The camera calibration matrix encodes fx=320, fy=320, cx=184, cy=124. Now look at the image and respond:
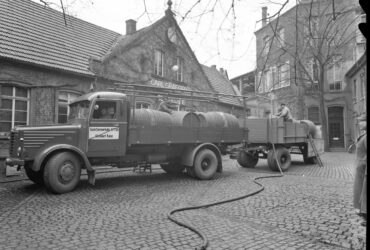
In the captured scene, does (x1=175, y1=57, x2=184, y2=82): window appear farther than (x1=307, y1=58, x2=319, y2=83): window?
No

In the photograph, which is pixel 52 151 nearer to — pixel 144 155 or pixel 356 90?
pixel 144 155

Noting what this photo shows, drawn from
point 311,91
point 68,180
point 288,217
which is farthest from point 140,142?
point 311,91

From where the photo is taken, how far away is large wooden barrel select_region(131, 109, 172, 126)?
9055 millimetres

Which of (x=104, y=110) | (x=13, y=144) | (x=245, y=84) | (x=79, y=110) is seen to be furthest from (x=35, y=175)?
(x=245, y=84)

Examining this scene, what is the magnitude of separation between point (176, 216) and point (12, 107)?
1014 centimetres

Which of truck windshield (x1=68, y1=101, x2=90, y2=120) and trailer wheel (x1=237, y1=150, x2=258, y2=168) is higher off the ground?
truck windshield (x1=68, y1=101, x2=90, y2=120)

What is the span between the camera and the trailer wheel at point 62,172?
7.49m

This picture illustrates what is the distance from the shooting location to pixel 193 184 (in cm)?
923

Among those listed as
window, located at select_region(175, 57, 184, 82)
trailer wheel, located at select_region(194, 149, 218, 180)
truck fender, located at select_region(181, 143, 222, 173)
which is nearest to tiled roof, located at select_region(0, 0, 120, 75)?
window, located at select_region(175, 57, 184, 82)

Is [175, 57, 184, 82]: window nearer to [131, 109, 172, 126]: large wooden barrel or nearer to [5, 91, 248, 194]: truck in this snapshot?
[5, 91, 248, 194]: truck

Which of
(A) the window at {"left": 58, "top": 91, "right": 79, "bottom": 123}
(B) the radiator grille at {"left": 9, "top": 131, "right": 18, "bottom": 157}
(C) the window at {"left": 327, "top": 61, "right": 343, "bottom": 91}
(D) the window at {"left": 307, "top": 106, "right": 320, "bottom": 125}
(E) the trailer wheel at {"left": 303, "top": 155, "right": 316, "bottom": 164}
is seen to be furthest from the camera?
(D) the window at {"left": 307, "top": 106, "right": 320, "bottom": 125}

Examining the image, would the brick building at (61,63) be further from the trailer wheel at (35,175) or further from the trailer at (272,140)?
the trailer wheel at (35,175)

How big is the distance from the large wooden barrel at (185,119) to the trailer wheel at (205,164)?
3.09 ft

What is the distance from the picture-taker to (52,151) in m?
7.67
